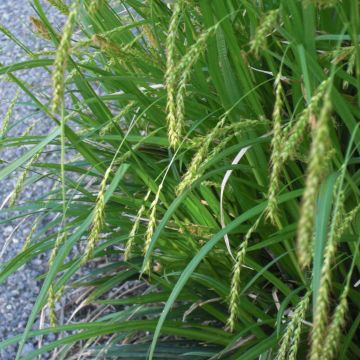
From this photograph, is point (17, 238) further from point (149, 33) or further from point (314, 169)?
point (314, 169)

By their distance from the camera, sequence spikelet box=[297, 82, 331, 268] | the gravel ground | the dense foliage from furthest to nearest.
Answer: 1. the gravel ground
2. the dense foliage
3. spikelet box=[297, 82, 331, 268]

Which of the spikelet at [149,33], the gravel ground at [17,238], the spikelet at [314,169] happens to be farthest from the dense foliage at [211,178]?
the spikelet at [314,169]

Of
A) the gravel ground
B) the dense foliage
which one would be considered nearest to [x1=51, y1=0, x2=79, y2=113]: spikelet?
the dense foliage

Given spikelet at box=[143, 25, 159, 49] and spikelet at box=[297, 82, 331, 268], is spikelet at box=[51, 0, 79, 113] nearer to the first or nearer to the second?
spikelet at box=[297, 82, 331, 268]

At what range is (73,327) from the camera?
1455 millimetres

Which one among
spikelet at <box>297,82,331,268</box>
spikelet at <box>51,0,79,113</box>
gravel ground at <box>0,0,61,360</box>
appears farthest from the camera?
gravel ground at <box>0,0,61,360</box>

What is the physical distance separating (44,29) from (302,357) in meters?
0.96

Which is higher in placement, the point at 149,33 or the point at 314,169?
the point at 314,169

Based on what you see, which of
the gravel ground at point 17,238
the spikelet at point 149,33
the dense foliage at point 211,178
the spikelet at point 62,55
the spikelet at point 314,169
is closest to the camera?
the spikelet at point 314,169

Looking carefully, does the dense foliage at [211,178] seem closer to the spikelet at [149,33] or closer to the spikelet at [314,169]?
the spikelet at [149,33]

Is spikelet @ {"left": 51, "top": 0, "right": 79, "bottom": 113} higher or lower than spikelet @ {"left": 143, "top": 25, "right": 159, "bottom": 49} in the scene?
higher

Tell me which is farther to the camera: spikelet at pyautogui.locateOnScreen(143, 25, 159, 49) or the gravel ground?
the gravel ground

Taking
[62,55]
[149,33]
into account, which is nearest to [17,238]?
[149,33]

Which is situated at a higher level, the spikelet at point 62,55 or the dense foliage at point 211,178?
the spikelet at point 62,55
